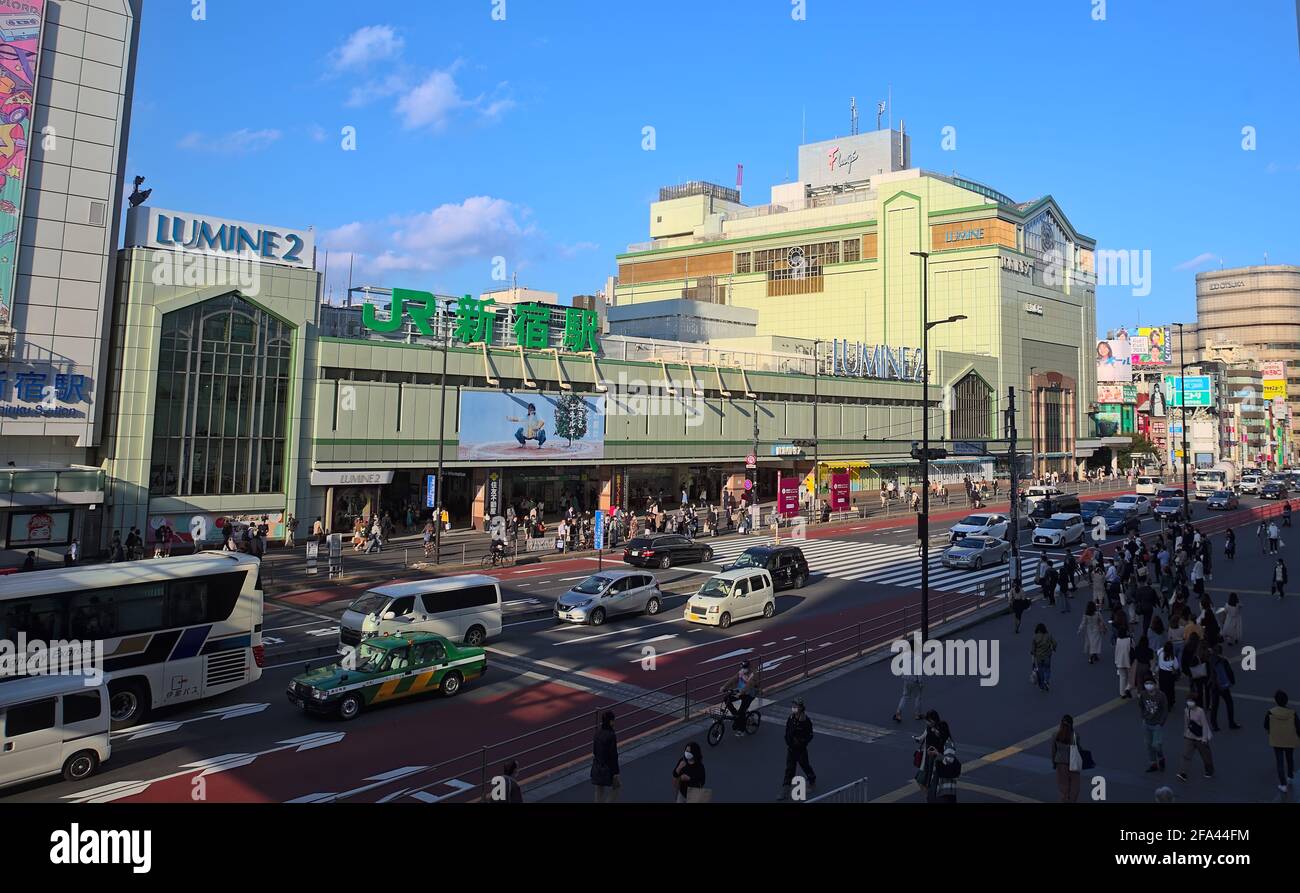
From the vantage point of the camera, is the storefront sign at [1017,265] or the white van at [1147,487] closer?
the white van at [1147,487]

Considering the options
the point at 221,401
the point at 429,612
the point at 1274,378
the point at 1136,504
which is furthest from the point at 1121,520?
the point at 1274,378

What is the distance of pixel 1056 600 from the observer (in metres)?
27.5

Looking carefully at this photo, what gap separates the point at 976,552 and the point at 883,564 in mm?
4030

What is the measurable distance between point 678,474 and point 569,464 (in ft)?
36.7

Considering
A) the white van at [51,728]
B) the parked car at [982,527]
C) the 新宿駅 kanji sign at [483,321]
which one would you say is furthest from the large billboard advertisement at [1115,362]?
the white van at [51,728]

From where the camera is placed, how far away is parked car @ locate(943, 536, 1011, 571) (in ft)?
116

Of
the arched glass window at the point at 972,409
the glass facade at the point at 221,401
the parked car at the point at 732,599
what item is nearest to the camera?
the parked car at the point at 732,599

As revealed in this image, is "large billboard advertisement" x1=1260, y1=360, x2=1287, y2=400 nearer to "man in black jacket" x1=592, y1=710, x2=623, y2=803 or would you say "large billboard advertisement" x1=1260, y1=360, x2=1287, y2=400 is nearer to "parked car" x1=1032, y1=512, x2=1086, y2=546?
"parked car" x1=1032, y1=512, x2=1086, y2=546

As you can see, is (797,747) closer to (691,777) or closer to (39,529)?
(691,777)

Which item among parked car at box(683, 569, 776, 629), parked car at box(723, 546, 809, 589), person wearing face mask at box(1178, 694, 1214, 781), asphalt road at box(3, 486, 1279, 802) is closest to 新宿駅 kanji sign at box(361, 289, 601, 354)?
asphalt road at box(3, 486, 1279, 802)

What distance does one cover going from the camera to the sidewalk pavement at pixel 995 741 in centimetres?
1232

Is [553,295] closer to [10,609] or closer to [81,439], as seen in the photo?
[81,439]

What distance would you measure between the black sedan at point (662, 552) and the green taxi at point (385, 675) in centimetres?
1736

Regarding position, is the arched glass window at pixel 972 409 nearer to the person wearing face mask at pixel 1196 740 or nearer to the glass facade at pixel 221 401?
the glass facade at pixel 221 401
